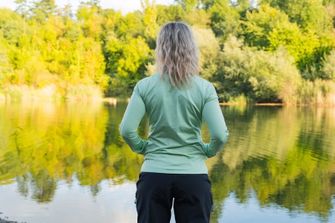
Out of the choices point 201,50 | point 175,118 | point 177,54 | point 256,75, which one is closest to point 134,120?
point 175,118

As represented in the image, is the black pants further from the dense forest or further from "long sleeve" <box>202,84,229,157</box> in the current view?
the dense forest

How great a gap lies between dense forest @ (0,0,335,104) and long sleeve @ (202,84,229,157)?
30.5 metres

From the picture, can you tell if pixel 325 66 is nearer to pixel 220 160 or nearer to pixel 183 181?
pixel 220 160

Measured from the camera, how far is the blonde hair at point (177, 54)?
2.39 metres

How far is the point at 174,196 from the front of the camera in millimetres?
2432

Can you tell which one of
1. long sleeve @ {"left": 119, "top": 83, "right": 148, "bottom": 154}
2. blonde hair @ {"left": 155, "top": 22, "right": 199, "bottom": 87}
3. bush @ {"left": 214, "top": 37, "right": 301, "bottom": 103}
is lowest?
bush @ {"left": 214, "top": 37, "right": 301, "bottom": 103}

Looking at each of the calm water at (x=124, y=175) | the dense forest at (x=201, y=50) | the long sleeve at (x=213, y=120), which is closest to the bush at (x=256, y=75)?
→ the dense forest at (x=201, y=50)

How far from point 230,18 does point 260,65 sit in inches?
415

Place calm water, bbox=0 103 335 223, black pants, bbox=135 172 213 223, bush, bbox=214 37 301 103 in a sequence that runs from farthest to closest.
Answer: bush, bbox=214 37 301 103
calm water, bbox=0 103 335 223
black pants, bbox=135 172 213 223

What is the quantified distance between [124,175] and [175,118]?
8016 mm

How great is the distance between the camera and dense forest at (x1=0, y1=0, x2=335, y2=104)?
1358 inches

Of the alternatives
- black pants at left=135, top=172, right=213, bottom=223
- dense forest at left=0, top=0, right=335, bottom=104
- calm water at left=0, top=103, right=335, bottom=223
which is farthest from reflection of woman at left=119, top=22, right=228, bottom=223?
dense forest at left=0, top=0, right=335, bottom=104

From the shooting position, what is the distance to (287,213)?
7.56 metres

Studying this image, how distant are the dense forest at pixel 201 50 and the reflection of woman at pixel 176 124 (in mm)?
30510
